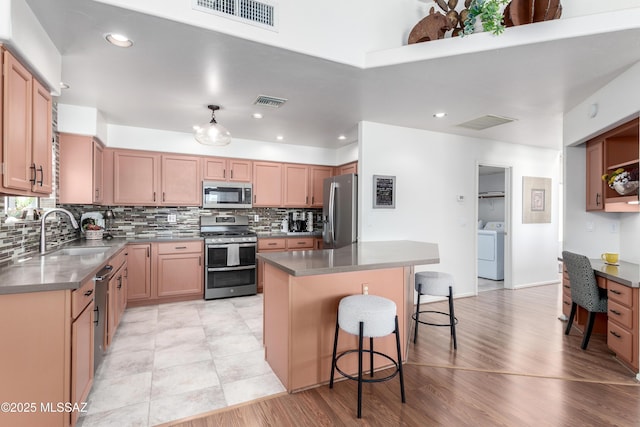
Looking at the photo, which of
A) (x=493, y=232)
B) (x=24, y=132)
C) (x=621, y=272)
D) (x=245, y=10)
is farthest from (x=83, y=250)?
(x=493, y=232)

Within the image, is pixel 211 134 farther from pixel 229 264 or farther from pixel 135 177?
pixel 229 264

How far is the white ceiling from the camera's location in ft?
6.81

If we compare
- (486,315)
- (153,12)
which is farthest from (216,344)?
(486,315)

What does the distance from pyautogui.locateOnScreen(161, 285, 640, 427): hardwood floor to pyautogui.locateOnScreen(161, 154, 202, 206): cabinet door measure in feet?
10.7

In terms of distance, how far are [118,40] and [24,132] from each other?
804 millimetres

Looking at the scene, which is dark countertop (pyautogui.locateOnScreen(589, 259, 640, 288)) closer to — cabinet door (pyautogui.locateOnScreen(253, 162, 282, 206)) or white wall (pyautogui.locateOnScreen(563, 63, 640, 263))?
white wall (pyautogui.locateOnScreen(563, 63, 640, 263))

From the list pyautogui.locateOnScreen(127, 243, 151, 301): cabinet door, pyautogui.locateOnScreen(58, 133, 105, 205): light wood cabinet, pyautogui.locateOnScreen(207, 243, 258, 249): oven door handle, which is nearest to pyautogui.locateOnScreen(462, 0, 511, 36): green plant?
pyautogui.locateOnScreen(207, 243, 258, 249): oven door handle

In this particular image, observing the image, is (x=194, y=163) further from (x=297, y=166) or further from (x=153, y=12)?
(x=153, y=12)

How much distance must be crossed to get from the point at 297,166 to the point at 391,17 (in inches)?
119

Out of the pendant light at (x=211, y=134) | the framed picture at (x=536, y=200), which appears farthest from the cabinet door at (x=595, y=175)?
the pendant light at (x=211, y=134)

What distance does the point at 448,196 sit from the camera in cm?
461

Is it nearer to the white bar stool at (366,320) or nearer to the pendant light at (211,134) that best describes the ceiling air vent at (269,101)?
the pendant light at (211,134)

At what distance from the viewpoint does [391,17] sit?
8.63 ft

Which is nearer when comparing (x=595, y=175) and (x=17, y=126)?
(x=17, y=126)
